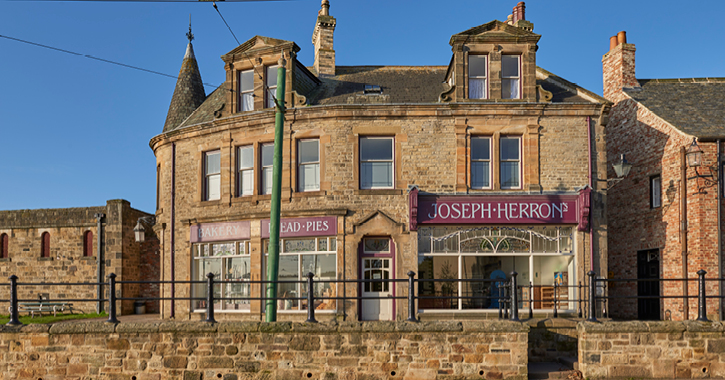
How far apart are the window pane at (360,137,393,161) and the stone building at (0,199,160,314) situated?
1091 centimetres

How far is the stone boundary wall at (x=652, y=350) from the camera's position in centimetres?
1081

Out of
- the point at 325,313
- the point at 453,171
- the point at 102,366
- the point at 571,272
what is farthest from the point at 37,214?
the point at 571,272

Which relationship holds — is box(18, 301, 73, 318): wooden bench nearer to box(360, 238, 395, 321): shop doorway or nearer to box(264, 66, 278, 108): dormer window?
box(264, 66, 278, 108): dormer window

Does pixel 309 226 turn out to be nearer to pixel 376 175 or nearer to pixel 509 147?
pixel 376 175

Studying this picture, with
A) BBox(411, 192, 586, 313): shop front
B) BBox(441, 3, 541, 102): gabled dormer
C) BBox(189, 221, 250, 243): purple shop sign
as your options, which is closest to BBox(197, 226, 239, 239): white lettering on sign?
BBox(189, 221, 250, 243): purple shop sign

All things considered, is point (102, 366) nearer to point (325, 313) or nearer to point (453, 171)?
point (325, 313)

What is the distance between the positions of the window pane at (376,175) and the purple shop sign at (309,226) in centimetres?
143

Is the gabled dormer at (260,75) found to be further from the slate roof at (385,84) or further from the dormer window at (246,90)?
the slate roof at (385,84)

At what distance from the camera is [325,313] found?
17.3 m

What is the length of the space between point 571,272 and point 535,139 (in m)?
3.97

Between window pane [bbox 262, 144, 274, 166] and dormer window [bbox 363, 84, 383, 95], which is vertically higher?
dormer window [bbox 363, 84, 383, 95]

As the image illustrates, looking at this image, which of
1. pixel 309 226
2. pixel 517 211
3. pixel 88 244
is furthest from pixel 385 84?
pixel 88 244

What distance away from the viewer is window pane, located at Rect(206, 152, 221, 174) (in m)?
19.3

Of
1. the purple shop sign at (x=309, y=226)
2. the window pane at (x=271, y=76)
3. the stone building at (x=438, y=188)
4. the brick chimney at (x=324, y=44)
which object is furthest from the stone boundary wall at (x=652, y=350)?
the brick chimney at (x=324, y=44)
